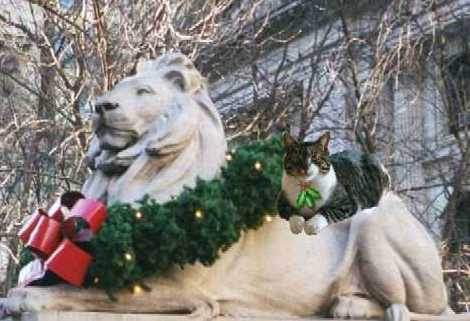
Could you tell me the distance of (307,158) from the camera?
5.52 m

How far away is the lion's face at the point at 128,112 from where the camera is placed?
221 inches

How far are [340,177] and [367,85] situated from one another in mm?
11541

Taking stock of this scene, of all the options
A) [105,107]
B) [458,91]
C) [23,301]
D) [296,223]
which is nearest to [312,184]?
[296,223]

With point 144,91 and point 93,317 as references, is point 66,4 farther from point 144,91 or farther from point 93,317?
point 93,317

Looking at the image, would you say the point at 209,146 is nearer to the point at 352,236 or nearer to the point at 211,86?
the point at 352,236

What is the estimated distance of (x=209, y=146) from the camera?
5.66 meters

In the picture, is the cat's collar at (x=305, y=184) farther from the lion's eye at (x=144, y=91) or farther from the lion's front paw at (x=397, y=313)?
the lion's eye at (x=144, y=91)

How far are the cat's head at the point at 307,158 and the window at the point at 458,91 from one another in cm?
1242

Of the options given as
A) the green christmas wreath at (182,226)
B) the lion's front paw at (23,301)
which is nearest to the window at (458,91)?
the green christmas wreath at (182,226)

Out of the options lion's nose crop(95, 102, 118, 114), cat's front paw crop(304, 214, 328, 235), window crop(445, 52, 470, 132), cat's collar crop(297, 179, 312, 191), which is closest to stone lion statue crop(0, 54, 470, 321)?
lion's nose crop(95, 102, 118, 114)

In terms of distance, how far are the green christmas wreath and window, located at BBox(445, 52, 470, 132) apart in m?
12.6

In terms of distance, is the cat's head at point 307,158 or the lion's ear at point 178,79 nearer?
the cat's head at point 307,158

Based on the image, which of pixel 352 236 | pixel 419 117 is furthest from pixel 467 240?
pixel 352 236

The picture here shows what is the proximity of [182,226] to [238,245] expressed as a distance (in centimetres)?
42
